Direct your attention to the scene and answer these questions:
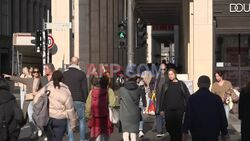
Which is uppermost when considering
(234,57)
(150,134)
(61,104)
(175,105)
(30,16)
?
(30,16)

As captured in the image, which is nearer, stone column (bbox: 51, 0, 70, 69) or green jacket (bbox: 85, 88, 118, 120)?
green jacket (bbox: 85, 88, 118, 120)

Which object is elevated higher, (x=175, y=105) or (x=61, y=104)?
(x=61, y=104)

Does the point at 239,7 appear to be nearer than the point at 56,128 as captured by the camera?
No

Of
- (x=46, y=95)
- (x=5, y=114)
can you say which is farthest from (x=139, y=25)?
(x=5, y=114)

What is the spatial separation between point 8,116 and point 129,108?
5202mm

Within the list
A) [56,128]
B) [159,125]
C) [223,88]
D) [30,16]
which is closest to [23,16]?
[30,16]

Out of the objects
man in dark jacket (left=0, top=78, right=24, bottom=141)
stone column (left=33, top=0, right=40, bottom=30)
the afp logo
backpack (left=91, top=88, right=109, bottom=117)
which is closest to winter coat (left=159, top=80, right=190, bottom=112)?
backpack (left=91, top=88, right=109, bottom=117)

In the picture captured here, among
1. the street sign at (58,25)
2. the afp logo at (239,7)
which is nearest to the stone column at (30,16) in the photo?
the afp logo at (239,7)

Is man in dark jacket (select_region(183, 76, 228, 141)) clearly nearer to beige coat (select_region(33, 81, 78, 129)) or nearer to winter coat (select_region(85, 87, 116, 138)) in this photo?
beige coat (select_region(33, 81, 78, 129))

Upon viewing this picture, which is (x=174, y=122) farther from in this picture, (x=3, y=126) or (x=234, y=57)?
(x=234, y=57)

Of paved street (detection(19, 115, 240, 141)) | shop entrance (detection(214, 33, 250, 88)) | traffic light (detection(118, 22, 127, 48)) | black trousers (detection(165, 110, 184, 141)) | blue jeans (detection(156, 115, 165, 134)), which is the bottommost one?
paved street (detection(19, 115, 240, 141))

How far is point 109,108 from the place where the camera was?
35.7ft

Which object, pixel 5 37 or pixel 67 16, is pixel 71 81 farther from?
pixel 5 37

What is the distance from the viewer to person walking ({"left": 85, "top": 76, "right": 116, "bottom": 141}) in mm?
10734
